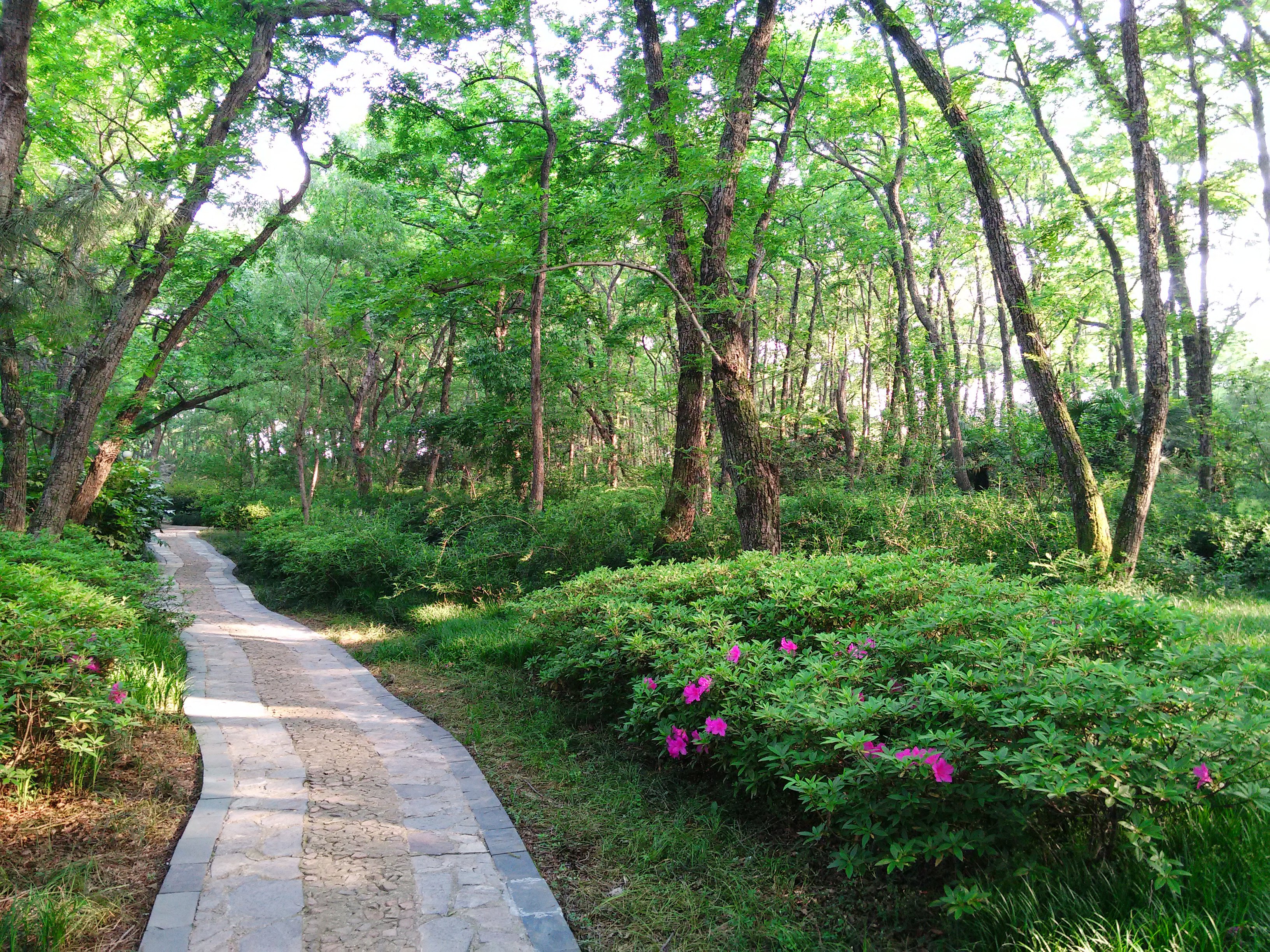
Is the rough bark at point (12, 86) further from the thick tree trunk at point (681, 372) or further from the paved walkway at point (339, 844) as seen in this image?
the thick tree trunk at point (681, 372)

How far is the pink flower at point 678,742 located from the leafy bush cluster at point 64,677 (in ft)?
8.06

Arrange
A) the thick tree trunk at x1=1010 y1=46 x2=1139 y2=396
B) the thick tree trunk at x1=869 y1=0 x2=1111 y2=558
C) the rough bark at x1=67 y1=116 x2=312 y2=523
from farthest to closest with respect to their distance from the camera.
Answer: the thick tree trunk at x1=1010 y1=46 x2=1139 y2=396 → the rough bark at x1=67 y1=116 x2=312 y2=523 → the thick tree trunk at x1=869 y1=0 x2=1111 y2=558

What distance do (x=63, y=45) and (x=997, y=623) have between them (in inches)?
536

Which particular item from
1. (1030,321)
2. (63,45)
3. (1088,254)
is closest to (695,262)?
(1030,321)

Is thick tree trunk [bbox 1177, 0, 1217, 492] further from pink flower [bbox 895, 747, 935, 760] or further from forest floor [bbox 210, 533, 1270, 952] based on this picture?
A: pink flower [bbox 895, 747, 935, 760]

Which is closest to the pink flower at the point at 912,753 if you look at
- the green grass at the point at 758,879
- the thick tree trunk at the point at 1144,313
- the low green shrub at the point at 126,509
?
the green grass at the point at 758,879

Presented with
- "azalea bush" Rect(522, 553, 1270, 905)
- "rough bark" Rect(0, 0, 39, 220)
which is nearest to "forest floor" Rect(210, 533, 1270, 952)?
"azalea bush" Rect(522, 553, 1270, 905)

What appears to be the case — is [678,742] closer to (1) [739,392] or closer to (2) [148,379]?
(1) [739,392]

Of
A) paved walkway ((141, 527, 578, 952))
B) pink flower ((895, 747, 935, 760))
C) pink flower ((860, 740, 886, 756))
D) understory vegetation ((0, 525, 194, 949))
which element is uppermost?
pink flower ((895, 747, 935, 760))

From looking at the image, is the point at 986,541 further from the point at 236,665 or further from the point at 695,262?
the point at 236,665

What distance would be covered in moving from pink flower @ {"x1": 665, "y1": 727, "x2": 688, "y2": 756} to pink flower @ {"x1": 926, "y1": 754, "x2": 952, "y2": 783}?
1.31 metres

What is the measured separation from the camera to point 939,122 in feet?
30.7

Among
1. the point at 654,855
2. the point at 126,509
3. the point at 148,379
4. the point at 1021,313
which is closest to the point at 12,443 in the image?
the point at 148,379

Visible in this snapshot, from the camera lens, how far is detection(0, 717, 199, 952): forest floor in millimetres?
2162
